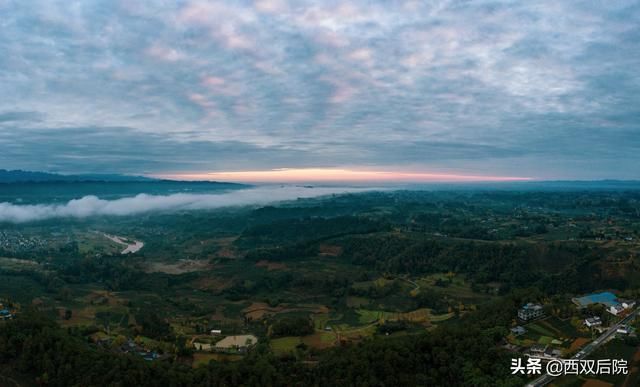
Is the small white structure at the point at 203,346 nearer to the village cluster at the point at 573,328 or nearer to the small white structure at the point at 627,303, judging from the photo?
the village cluster at the point at 573,328

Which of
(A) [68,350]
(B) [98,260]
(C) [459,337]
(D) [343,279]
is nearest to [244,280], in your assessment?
(D) [343,279]

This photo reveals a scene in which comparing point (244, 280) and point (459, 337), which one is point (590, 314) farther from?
point (244, 280)

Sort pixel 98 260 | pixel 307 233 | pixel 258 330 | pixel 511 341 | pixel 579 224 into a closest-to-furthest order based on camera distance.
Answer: pixel 511 341 < pixel 258 330 < pixel 98 260 < pixel 579 224 < pixel 307 233

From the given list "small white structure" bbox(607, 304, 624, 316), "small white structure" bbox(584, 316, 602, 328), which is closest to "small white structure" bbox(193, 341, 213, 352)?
"small white structure" bbox(584, 316, 602, 328)

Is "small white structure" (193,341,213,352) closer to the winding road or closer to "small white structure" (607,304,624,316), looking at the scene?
the winding road

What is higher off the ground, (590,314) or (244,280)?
(590,314)

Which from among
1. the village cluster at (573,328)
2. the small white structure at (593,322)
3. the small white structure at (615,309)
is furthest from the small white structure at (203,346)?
the small white structure at (615,309)

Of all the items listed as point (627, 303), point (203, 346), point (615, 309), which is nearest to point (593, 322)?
point (615, 309)

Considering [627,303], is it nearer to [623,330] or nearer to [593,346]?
[623,330]
